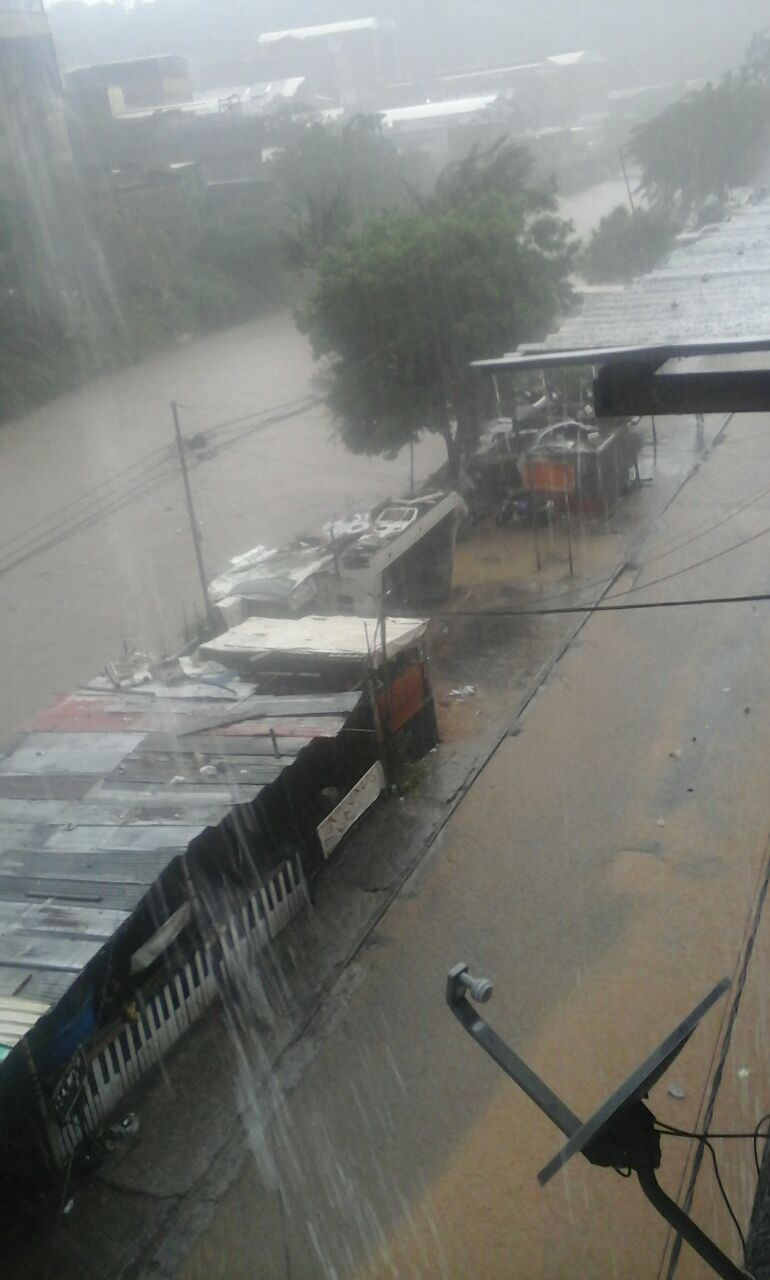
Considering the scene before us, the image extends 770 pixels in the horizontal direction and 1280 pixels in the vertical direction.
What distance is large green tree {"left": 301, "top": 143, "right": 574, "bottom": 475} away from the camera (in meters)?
14.0

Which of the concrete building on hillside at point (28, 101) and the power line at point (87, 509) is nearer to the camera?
the power line at point (87, 509)

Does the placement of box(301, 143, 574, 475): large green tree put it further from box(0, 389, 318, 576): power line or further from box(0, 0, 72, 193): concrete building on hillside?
box(0, 0, 72, 193): concrete building on hillside

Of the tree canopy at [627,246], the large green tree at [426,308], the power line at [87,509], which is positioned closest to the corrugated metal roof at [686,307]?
the large green tree at [426,308]

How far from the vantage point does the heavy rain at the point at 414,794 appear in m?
5.08

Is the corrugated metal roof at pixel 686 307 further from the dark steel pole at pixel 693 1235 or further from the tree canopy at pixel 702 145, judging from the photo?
the tree canopy at pixel 702 145

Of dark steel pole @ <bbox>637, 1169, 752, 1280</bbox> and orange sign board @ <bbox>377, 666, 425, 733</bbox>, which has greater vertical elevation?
dark steel pole @ <bbox>637, 1169, 752, 1280</bbox>

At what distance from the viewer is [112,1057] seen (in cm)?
596

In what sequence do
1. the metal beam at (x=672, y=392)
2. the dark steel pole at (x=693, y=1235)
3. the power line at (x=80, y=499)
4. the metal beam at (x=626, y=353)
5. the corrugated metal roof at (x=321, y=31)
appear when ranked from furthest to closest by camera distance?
the corrugated metal roof at (x=321, y=31)
the power line at (x=80, y=499)
the metal beam at (x=672, y=392)
the metal beam at (x=626, y=353)
the dark steel pole at (x=693, y=1235)

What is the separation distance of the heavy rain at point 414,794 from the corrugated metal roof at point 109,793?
0.10 feet

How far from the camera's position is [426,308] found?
14109mm

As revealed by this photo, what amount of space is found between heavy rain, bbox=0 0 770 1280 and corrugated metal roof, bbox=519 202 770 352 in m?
0.04

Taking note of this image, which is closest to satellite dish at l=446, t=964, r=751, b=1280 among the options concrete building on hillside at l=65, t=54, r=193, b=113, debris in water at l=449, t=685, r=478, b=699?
debris in water at l=449, t=685, r=478, b=699

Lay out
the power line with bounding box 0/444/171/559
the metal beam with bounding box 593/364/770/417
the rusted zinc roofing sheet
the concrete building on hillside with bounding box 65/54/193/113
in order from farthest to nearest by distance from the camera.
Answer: the concrete building on hillside with bounding box 65/54/193/113 → the power line with bounding box 0/444/171/559 → the rusted zinc roofing sheet → the metal beam with bounding box 593/364/770/417

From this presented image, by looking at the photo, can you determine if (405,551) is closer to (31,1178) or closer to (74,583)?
(74,583)
